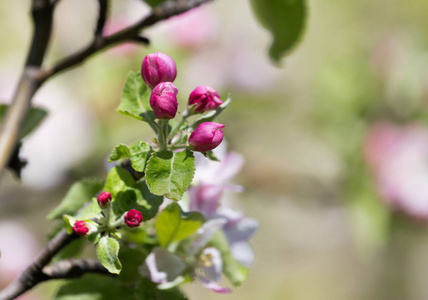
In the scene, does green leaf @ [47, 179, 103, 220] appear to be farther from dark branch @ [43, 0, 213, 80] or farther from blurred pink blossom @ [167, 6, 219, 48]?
blurred pink blossom @ [167, 6, 219, 48]

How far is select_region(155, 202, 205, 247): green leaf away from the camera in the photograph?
47 cm

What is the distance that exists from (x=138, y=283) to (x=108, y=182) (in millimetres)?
104

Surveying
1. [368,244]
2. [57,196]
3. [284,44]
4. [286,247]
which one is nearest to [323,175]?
[368,244]

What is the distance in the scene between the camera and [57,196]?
170 cm

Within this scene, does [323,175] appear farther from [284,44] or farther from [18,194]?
[284,44]

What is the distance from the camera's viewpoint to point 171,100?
1.25 ft

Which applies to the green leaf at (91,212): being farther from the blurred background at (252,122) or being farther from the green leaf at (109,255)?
the blurred background at (252,122)

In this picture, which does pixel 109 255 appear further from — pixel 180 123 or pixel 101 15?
pixel 101 15

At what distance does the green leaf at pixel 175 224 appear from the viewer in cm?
47

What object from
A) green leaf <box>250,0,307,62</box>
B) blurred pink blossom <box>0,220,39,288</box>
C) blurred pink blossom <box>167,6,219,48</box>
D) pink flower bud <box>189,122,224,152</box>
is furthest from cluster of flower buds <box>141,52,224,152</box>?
blurred pink blossom <box>167,6,219,48</box>

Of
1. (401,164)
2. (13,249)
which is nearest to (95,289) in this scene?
(13,249)

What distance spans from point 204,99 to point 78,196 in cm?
15

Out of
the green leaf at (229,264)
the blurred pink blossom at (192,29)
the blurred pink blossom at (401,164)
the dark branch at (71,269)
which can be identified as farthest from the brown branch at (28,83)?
the blurred pink blossom at (401,164)

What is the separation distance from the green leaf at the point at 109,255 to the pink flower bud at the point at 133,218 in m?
0.02
